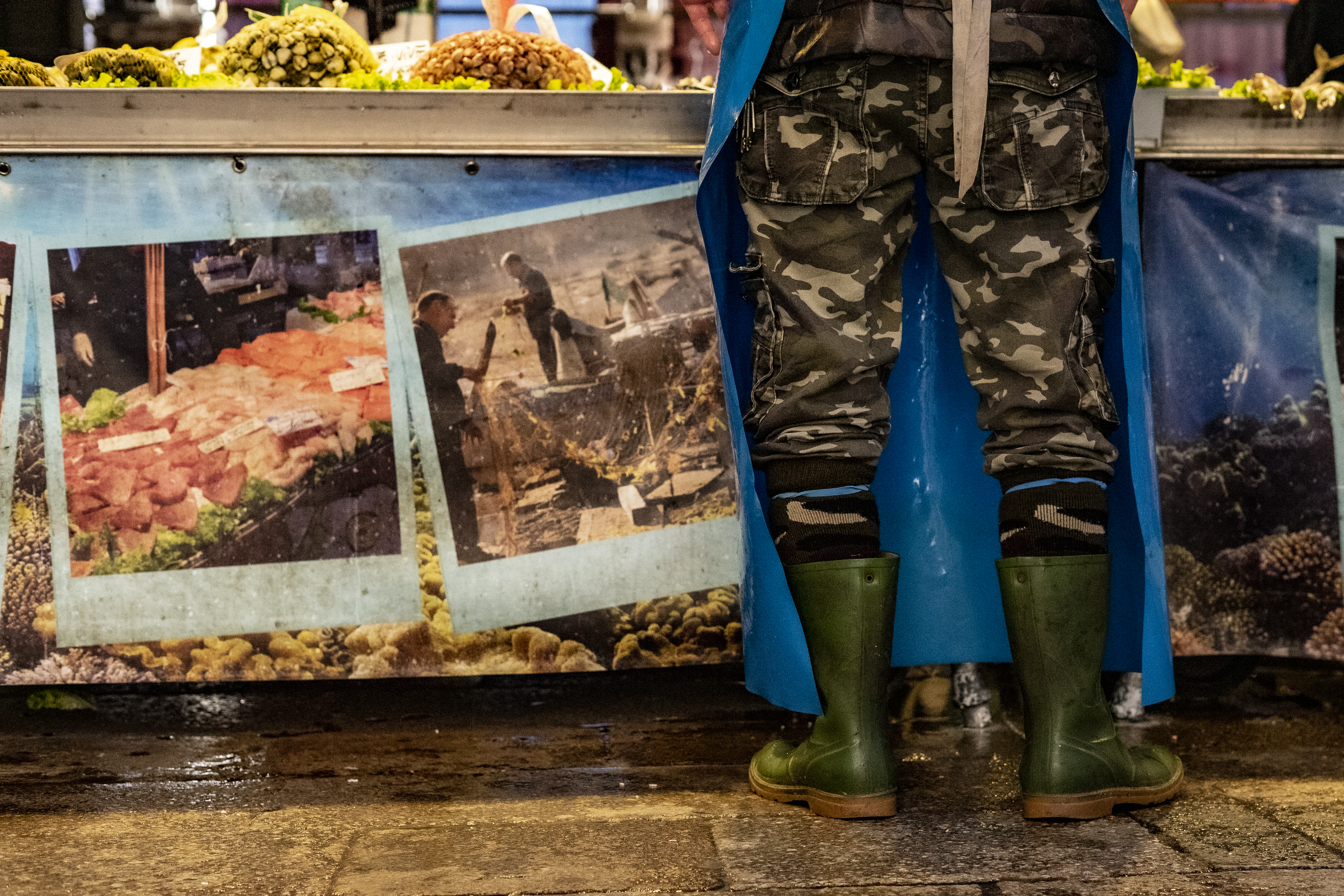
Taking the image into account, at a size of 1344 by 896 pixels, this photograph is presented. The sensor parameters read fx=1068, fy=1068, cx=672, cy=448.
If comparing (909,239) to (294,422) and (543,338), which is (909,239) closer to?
(543,338)

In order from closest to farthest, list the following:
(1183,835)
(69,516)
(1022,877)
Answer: (1022,877) → (1183,835) → (69,516)

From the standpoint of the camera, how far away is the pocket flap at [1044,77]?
143 cm

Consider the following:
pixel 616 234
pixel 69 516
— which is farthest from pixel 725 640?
pixel 69 516

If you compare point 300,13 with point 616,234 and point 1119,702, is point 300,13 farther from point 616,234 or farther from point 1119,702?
point 1119,702

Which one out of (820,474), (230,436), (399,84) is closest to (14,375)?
(230,436)

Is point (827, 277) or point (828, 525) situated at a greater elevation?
point (827, 277)

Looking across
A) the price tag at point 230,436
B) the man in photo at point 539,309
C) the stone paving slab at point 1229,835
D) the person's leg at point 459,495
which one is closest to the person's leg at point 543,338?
the man in photo at point 539,309

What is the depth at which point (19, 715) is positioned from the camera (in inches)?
82.8

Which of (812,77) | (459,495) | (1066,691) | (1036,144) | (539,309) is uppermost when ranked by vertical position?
(812,77)

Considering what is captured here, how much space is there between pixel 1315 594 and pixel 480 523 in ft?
5.27

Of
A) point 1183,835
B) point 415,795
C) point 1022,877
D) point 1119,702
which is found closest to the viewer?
point 1022,877

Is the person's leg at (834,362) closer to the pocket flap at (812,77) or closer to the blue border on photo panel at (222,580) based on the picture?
the pocket flap at (812,77)

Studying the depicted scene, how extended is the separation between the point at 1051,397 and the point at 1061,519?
0.17 metres

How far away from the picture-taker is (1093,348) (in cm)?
153
